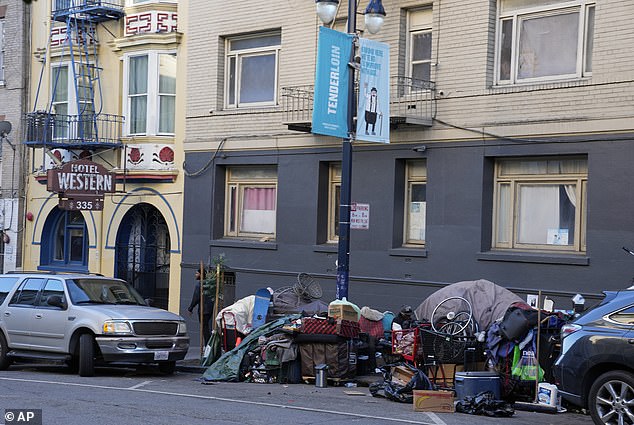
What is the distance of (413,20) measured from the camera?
18984 mm

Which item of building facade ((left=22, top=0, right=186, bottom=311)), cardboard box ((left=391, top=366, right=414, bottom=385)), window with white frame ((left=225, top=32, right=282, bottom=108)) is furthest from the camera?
building facade ((left=22, top=0, right=186, bottom=311))

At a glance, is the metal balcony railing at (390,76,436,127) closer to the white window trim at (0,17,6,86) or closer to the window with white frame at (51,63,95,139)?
the window with white frame at (51,63,95,139)

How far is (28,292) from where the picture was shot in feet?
56.9

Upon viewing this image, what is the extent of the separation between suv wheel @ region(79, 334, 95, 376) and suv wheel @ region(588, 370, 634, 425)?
28.2 ft

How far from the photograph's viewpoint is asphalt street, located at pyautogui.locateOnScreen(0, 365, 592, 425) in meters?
11.2

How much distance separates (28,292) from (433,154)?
26.3ft

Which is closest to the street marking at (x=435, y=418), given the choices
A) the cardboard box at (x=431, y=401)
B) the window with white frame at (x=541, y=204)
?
the cardboard box at (x=431, y=401)

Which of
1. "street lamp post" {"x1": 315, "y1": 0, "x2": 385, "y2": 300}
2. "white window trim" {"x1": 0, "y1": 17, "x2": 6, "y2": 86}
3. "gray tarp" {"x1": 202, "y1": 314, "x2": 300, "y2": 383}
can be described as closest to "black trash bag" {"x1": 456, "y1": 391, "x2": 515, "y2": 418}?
"street lamp post" {"x1": 315, "y1": 0, "x2": 385, "y2": 300}

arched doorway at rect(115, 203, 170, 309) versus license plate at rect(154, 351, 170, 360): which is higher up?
arched doorway at rect(115, 203, 170, 309)

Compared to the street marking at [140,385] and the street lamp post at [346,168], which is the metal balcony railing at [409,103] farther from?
the street marking at [140,385]

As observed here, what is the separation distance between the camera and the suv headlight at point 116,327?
15.8 m

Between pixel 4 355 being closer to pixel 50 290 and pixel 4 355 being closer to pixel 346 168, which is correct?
pixel 50 290

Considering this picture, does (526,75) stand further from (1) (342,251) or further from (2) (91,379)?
(2) (91,379)

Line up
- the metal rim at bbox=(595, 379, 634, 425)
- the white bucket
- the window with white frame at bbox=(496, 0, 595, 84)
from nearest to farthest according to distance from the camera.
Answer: the metal rim at bbox=(595, 379, 634, 425) → the white bucket → the window with white frame at bbox=(496, 0, 595, 84)
